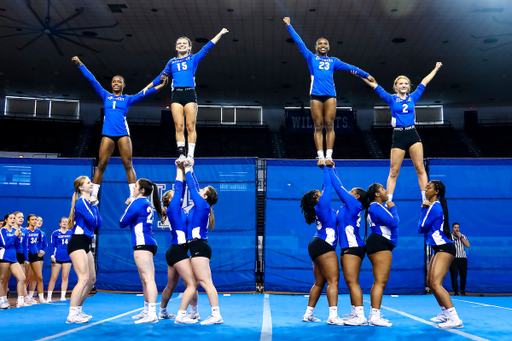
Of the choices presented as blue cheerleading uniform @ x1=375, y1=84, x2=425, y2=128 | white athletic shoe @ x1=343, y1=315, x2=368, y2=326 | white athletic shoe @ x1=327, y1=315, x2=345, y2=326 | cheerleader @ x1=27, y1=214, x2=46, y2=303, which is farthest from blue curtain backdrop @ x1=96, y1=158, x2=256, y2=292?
white athletic shoe @ x1=343, y1=315, x2=368, y2=326

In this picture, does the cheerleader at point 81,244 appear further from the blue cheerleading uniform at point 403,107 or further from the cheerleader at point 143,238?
the blue cheerleading uniform at point 403,107

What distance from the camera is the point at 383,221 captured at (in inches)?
212

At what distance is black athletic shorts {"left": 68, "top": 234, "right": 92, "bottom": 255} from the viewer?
5.60 metres

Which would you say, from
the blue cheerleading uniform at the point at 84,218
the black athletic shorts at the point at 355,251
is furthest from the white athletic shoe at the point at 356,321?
the blue cheerleading uniform at the point at 84,218

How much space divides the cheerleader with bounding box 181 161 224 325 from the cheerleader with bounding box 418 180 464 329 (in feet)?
9.58

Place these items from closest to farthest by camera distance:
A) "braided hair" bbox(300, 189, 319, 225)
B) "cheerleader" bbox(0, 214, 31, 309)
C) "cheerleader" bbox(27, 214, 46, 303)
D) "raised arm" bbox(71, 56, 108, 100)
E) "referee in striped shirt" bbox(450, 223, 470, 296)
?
"braided hair" bbox(300, 189, 319, 225), "raised arm" bbox(71, 56, 108, 100), "cheerleader" bbox(0, 214, 31, 309), "cheerleader" bbox(27, 214, 46, 303), "referee in striped shirt" bbox(450, 223, 470, 296)

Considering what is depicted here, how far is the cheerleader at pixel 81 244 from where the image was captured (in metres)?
5.48

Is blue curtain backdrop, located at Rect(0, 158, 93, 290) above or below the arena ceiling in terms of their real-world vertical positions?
below

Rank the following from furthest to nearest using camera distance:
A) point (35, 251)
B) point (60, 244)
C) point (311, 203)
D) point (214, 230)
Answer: point (214, 230), point (60, 244), point (35, 251), point (311, 203)

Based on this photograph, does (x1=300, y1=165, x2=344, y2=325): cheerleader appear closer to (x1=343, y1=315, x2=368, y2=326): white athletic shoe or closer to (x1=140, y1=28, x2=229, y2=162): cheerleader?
(x1=343, y1=315, x2=368, y2=326): white athletic shoe

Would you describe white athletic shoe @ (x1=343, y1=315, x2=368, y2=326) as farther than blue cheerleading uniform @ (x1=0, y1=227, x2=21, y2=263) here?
No

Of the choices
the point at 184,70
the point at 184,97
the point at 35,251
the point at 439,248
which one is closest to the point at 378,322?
the point at 439,248

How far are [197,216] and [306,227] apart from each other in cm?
499

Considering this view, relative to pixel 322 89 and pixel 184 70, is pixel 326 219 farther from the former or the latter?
pixel 184 70
